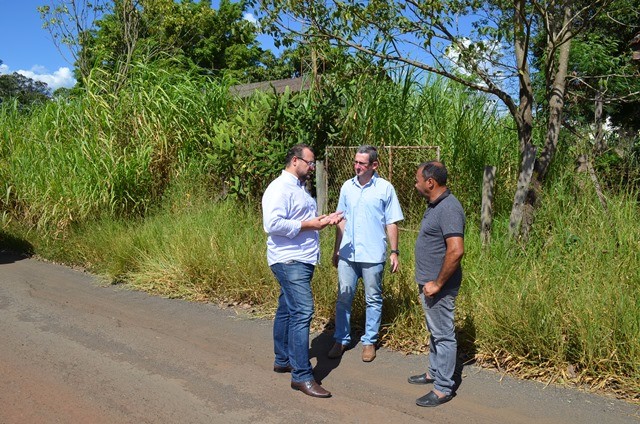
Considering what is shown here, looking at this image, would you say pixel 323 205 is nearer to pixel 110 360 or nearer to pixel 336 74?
pixel 336 74

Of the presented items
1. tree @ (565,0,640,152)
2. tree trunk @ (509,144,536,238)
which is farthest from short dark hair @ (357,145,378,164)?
tree @ (565,0,640,152)

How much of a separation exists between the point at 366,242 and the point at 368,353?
0.98 m

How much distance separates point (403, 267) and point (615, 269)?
80.2 inches

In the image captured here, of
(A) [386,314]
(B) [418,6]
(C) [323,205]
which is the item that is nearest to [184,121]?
(C) [323,205]

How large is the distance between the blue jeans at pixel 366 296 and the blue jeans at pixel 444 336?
89 centimetres

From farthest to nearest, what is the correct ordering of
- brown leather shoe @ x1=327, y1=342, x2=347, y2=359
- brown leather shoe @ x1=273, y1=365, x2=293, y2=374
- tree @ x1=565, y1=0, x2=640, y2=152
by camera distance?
1. tree @ x1=565, y1=0, x2=640, y2=152
2. brown leather shoe @ x1=327, y1=342, x2=347, y2=359
3. brown leather shoe @ x1=273, y1=365, x2=293, y2=374

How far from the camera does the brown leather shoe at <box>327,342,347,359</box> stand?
5703mm

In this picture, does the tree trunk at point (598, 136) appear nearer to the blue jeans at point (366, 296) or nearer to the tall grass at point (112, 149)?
the blue jeans at point (366, 296)

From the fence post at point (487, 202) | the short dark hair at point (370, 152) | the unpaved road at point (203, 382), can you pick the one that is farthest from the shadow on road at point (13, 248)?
the fence post at point (487, 202)

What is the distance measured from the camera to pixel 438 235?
4.63m

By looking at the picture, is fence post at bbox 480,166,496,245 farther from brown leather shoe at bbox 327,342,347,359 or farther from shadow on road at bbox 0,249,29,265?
shadow on road at bbox 0,249,29,265

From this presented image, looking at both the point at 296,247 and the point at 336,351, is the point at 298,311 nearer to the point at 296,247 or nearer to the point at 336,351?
the point at 296,247

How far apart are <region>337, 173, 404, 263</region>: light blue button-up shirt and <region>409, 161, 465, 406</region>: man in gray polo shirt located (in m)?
0.78

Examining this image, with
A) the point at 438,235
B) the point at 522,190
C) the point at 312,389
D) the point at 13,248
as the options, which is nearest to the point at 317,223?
the point at 438,235
